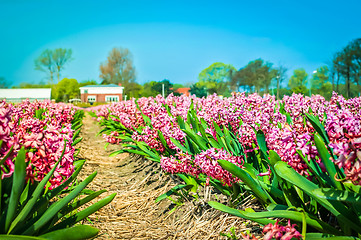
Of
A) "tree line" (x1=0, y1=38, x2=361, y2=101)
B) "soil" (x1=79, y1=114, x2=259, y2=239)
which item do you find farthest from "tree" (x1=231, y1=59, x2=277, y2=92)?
"soil" (x1=79, y1=114, x2=259, y2=239)

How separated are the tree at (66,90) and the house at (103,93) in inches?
109

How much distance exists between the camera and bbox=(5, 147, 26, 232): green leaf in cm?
142

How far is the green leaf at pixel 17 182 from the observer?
1.42 m

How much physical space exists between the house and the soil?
217 feet

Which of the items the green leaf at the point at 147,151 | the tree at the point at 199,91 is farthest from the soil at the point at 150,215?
the tree at the point at 199,91

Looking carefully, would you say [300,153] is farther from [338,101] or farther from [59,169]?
[338,101]

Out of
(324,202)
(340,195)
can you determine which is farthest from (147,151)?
(340,195)

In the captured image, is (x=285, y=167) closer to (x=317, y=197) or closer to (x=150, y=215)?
(x=317, y=197)

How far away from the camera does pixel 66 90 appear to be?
76.9 m

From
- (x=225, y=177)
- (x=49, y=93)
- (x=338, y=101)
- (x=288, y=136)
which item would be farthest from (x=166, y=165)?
(x=49, y=93)

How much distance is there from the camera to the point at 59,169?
1.77m

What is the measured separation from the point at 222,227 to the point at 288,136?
4.23ft

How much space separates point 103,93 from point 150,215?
239 ft

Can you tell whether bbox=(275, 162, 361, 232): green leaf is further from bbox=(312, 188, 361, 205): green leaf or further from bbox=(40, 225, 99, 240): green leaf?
bbox=(40, 225, 99, 240): green leaf
